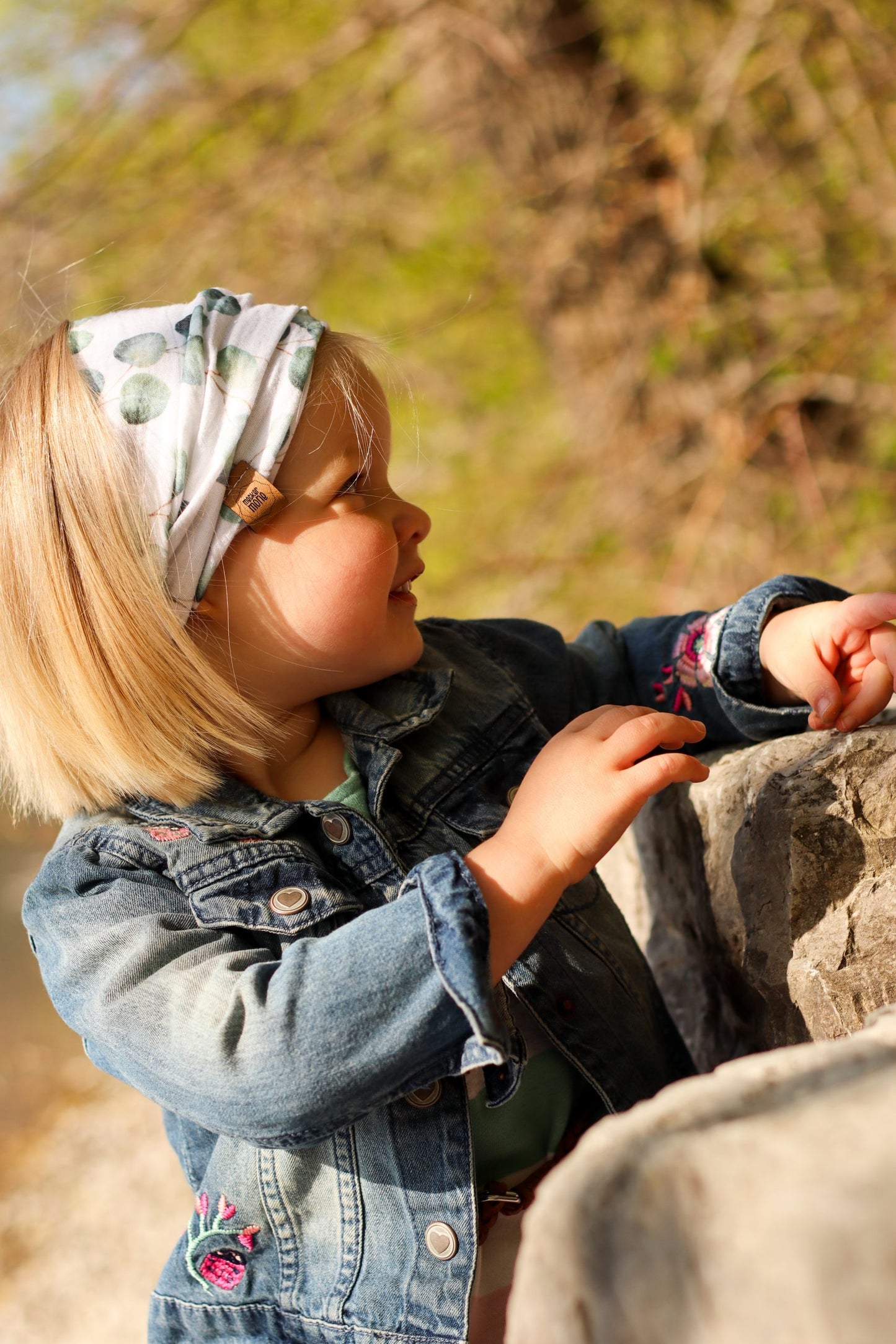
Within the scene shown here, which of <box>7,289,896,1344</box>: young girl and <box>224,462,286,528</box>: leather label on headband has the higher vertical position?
<box>224,462,286,528</box>: leather label on headband

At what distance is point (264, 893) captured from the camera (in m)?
1.14

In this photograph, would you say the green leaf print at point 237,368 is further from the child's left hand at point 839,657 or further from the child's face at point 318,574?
the child's left hand at point 839,657

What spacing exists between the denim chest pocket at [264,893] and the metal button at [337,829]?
0.07 meters

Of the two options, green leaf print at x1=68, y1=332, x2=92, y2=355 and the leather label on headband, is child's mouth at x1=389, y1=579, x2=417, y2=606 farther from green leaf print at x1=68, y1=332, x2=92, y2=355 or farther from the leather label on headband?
Answer: green leaf print at x1=68, y1=332, x2=92, y2=355

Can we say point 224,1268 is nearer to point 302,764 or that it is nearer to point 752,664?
point 302,764

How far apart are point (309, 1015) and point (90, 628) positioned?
0.50 m

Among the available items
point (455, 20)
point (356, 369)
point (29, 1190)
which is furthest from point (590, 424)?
point (29, 1190)

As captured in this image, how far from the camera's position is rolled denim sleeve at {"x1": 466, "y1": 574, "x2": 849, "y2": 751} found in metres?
1.39

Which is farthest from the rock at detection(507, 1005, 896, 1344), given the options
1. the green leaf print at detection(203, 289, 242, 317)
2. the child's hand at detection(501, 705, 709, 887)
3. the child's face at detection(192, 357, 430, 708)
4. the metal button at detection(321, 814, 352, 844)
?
the green leaf print at detection(203, 289, 242, 317)

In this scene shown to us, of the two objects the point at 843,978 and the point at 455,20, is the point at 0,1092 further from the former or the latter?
the point at 455,20

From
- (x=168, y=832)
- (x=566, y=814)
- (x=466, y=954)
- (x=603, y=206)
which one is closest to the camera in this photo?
(x=466, y=954)

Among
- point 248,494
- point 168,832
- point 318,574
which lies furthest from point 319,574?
point 168,832

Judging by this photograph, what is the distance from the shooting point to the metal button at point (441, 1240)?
1124mm

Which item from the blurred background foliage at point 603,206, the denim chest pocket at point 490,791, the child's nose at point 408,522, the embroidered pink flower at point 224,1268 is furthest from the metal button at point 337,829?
the blurred background foliage at point 603,206
